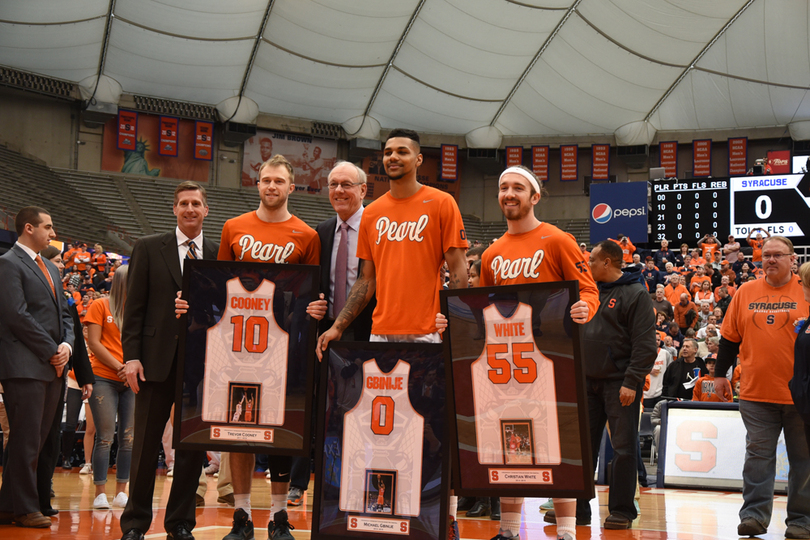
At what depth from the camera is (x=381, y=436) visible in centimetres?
388

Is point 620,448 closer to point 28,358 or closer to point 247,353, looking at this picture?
point 247,353

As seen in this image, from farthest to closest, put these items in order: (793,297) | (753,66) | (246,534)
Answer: (753,66), (793,297), (246,534)

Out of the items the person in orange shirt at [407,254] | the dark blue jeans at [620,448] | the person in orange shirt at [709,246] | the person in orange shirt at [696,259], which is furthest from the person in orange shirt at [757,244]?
the person in orange shirt at [407,254]

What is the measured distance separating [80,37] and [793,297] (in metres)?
25.1

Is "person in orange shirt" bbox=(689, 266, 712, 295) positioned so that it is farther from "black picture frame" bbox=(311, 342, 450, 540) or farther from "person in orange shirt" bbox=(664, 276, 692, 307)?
"black picture frame" bbox=(311, 342, 450, 540)

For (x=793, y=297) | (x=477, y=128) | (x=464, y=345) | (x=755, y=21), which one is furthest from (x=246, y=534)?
(x=477, y=128)

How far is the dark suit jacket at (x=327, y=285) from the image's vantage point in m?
4.58

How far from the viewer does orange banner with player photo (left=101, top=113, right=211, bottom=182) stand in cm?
2902

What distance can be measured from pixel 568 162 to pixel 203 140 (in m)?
14.7

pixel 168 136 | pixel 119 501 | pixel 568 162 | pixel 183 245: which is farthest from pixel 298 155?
pixel 183 245

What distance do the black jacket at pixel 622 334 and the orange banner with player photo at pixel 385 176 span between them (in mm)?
25874

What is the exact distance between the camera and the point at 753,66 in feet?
90.6

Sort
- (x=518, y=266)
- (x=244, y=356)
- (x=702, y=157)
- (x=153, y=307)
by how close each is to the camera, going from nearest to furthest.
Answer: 1. (x=518, y=266)
2. (x=244, y=356)
3. (x=153, y=307)
4. (x=702, y=157)

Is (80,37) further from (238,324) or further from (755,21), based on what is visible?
(238,324)
